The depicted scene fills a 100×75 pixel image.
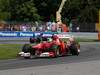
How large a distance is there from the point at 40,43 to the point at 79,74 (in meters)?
10.6

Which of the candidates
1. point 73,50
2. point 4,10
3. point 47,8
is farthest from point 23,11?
point 73,50

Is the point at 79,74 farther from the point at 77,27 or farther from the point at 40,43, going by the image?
the point at 77,27

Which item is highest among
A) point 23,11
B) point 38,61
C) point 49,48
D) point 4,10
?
point 4,10

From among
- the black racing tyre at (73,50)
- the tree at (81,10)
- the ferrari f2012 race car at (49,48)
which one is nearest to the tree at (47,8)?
the tree at (81,10)

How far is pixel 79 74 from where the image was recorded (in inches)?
539

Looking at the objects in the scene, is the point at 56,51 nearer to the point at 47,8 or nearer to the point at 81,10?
the point at 81,10

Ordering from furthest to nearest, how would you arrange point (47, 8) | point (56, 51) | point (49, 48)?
1. point (47, 8)
2. point (56, 51)
3. point (49, 48)

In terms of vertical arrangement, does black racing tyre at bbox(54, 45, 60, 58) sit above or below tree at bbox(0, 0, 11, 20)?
below

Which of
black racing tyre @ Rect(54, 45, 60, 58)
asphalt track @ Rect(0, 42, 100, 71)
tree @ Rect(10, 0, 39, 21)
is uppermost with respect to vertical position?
tree @ Rect(10, 0, 39, 21)

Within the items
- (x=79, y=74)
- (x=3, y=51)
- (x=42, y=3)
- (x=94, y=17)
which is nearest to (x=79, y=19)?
(x=94, y=17)

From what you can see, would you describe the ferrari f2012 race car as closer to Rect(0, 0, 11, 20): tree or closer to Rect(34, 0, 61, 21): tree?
Rect(0, 0, 11, 20): tree

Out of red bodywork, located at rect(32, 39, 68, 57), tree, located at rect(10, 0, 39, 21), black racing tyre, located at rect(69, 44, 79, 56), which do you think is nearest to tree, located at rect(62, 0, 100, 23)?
tree, located at rect(10, 0, 39, 21)

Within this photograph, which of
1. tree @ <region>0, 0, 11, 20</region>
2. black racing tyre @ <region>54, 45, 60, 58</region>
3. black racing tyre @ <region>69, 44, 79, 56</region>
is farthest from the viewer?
tree @ <region>0, 0, 11, 20</region>

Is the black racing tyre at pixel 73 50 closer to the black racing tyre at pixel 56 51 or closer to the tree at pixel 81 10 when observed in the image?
the black racing tyre at pixel 56 51
